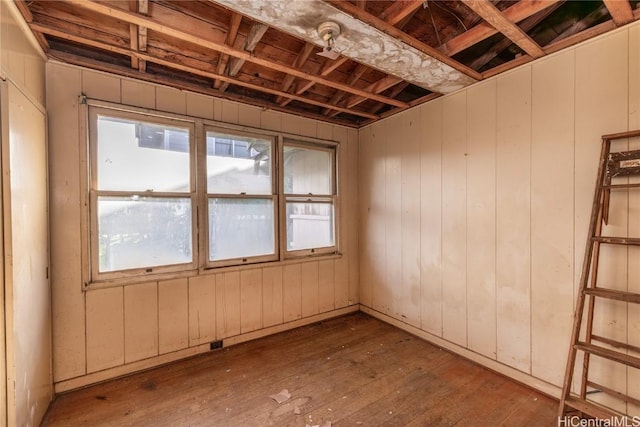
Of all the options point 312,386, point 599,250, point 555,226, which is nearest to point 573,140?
point 555,226

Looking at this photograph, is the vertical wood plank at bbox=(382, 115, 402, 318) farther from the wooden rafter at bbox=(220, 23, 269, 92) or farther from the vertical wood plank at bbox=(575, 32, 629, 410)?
the wooden rafter at bbox=(220, 23, 269, 92)

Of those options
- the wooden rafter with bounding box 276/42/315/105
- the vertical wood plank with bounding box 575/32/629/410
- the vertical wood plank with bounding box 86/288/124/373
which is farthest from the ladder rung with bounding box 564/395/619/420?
the vertical wood plank with bounding box 86/288/124/373

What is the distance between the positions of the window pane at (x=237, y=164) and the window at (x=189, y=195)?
10mm

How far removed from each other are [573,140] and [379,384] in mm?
2315

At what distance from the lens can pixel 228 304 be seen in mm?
2852

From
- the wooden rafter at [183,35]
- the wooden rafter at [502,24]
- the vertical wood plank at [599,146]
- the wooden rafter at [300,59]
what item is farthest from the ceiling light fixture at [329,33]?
the vertical wood plank at [599,146]

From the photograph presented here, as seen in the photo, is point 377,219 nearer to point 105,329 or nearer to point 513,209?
point 513,209

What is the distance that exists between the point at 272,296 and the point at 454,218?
2.09m

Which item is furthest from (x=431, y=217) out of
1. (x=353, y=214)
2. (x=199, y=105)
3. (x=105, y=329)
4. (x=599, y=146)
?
(x=105, y=329)

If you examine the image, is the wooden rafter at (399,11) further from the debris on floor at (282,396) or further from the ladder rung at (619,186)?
the debris on floor at (282,396)

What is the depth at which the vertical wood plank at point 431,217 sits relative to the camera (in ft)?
9.24

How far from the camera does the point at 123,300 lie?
92.7 inches

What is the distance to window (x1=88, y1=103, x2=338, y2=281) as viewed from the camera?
233 cm

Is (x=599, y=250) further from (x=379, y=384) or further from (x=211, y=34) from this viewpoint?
(x=211, y=34)
